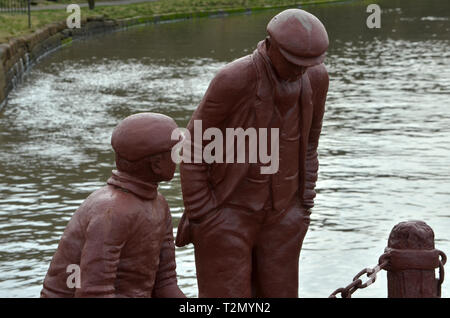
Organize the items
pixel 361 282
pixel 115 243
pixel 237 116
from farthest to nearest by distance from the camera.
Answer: pixel 237 116
pixel 361 282
pixel 115 243

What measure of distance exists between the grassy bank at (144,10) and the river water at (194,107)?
3.48 feet

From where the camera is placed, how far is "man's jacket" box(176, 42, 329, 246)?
190 inches

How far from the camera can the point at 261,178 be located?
196 inches

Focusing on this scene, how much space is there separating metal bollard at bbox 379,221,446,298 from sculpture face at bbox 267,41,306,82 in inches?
34.2

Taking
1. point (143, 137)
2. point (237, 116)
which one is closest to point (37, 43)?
point (237, 116)

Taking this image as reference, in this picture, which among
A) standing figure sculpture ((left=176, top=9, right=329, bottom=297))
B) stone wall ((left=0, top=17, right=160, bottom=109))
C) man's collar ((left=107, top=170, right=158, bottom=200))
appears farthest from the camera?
stone wall ((left=0, top=17, right=160, bottom=109))

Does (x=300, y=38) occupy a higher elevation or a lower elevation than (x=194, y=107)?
higher

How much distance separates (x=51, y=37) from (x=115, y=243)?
64.6 feet

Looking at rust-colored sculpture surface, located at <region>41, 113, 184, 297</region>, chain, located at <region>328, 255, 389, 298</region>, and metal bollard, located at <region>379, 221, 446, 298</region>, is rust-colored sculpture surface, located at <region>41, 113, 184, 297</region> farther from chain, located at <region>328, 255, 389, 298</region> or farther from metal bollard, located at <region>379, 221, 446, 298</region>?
metal bollard, located at <region>379, 221, 446, 298</region>

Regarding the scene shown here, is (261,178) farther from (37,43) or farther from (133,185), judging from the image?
(37,43)

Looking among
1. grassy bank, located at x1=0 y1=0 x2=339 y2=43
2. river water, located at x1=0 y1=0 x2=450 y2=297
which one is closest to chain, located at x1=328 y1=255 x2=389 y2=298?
river water, located at x1=0 y1=0 x2=450 y2=297

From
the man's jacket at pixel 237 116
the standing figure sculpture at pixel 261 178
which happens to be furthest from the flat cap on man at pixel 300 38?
the man's jacket at pixel 237 116

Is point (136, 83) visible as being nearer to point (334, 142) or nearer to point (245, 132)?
point (334, 142)

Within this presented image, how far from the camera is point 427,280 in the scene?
4727 mm
